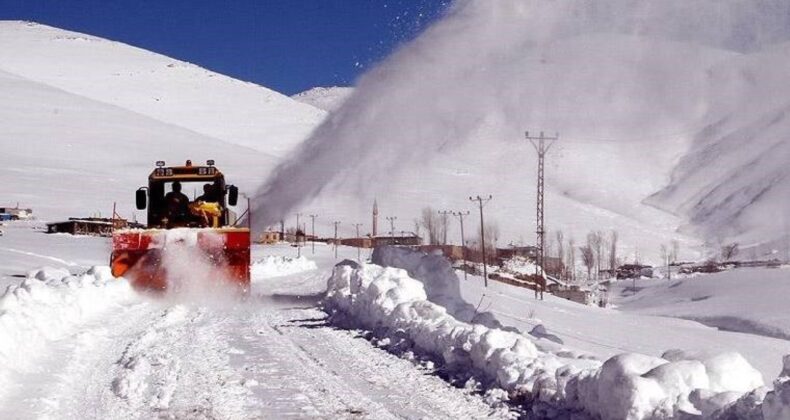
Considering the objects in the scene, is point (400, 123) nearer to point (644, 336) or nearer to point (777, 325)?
point (644, 336)

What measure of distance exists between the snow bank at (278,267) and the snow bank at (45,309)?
15668mm

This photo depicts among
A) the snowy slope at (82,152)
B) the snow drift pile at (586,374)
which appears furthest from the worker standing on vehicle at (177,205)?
the snowy slope at (82,152)

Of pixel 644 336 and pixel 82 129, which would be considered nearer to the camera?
pixel 644 336

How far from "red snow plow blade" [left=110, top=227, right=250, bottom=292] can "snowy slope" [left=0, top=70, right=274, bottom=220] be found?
76.0 metres

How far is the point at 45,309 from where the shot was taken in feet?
41.5

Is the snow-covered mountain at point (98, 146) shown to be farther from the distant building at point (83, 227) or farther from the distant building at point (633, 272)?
the distant building at point (633, 272)

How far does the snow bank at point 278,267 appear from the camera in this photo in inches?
1409

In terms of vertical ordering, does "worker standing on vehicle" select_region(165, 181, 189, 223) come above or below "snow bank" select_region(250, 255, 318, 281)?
above

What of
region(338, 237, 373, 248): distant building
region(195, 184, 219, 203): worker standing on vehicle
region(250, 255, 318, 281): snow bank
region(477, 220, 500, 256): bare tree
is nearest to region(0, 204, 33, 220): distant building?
region(338, 237, 373, 248): distant building

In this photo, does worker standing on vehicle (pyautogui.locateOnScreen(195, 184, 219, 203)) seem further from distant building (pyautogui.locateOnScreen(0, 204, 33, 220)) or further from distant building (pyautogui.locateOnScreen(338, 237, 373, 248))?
distant building (pyautogui.locateOnScreen(338, 237, 373, 248))

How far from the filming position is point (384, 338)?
12.0 meters

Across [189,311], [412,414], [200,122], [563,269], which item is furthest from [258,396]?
[200,122]

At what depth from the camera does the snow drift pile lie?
6012 millimetres

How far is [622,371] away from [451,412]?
1.61 m
